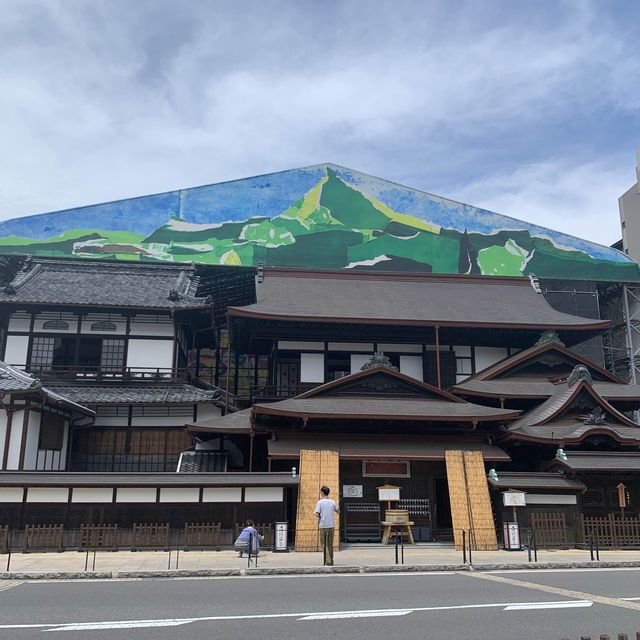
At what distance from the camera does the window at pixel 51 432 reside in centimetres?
2542

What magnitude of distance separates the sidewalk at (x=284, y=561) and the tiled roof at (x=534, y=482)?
2.17 metres

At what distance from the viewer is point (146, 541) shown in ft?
67.2

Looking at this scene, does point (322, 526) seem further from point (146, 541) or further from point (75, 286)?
point (75, 286)

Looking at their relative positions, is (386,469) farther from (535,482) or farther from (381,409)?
(535,482)

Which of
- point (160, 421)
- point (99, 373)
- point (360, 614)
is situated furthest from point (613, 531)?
point (99, 373)

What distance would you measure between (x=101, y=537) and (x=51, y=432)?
288 inches

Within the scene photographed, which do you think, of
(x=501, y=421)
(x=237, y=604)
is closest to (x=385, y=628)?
(x=237, y=604)

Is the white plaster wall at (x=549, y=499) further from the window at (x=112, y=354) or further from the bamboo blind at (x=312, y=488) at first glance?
the window at (x=112, y=354)

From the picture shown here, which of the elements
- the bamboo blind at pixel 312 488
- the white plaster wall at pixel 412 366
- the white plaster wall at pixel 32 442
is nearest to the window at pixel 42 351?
the white plaster wall at pixel 32 442

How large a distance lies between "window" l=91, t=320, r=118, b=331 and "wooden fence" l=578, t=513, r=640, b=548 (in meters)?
22.1

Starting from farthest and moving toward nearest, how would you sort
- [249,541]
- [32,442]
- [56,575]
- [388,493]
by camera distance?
1. [32,442]
2. [388,493]
3. [249,541]
4. [56,575]

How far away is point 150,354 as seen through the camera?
31.2 metres

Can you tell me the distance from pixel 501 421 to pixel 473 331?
785 cm

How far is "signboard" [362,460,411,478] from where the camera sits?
2420cm
